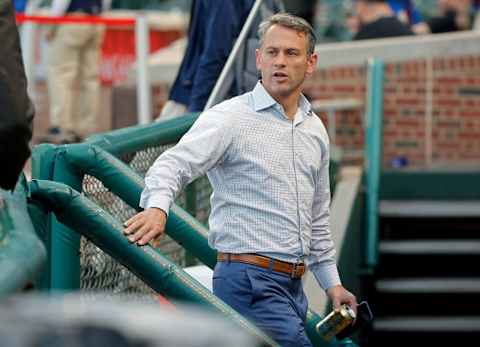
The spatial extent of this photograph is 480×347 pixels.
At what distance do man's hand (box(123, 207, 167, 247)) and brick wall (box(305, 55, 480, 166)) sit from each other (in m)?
8.68

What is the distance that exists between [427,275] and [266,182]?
8628mm

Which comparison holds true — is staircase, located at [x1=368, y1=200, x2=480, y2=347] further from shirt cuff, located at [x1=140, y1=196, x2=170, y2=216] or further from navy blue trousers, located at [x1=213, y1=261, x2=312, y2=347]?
shirt cuff, located at [x1=140, y1=196, x2=170, y2=216]

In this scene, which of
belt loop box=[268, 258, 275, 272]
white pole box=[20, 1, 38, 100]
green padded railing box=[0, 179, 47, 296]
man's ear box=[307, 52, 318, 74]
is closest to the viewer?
green padded railing box=[0, 179, 47, 296]

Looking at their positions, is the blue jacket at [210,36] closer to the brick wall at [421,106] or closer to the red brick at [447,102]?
the brick wall at [421,106]

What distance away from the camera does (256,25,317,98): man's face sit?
442 centimetres

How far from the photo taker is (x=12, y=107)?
3047 mm

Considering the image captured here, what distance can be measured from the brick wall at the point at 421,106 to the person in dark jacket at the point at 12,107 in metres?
9.29

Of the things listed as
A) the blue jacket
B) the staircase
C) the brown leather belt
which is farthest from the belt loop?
the staircase

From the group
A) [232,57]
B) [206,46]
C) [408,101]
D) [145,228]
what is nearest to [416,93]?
[408,101]

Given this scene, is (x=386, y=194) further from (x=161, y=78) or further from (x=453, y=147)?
(x=161, y=78)

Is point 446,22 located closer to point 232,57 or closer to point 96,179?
point 232,57

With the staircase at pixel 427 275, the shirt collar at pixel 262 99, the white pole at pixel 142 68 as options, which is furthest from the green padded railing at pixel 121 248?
the staircase at pixel 427 275

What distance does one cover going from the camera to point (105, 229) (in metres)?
3.98

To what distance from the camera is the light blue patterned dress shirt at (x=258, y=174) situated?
430 centimetres
